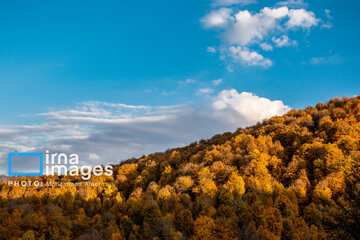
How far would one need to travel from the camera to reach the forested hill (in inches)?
2045

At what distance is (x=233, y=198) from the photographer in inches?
2500

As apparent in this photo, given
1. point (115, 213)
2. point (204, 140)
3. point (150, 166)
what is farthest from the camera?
point (204, 140)

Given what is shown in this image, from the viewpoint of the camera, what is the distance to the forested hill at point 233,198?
51.9 meters

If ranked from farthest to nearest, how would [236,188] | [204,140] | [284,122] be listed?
[204,140] < [284,122] < [236,188]

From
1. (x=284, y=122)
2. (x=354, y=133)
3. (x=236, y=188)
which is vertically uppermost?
(x=284, y=122)

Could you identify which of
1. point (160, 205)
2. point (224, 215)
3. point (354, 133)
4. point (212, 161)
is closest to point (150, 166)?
point (212, 161)

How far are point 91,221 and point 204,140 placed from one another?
78310 mm

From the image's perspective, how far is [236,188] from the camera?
67.2 m

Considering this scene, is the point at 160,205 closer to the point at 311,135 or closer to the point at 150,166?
the point at 150,166

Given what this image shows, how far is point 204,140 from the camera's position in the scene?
13700cm

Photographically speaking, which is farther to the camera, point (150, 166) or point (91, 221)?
point (150, 166)

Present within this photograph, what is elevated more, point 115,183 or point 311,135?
point 311,135

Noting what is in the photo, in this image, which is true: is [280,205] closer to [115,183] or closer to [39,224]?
[39,224]

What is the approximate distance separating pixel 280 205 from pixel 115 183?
5891 cm
